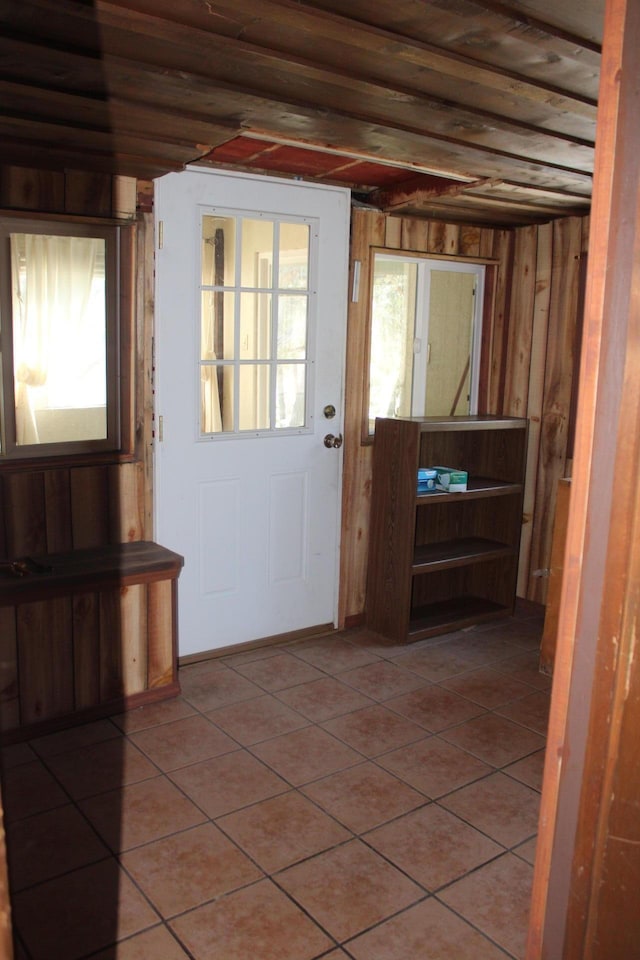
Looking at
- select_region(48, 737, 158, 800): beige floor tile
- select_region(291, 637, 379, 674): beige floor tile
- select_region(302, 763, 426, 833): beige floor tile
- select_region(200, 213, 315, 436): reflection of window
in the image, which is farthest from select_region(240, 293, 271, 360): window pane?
select_region(302, 763, 426, 833): beige floor tile

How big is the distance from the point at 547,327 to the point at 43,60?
126 inches

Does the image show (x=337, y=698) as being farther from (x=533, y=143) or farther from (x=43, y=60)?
(x=43, y=60)

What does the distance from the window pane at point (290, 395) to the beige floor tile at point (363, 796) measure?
1.74 m

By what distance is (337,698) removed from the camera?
3.39 metres

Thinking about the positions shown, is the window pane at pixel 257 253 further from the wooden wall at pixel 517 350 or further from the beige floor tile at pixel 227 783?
the beige floor tile at pixel 227 783

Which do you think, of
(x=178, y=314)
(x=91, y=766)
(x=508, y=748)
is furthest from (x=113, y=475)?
(x=508, y=748)

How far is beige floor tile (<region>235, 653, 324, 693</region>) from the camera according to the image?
3.52 metres

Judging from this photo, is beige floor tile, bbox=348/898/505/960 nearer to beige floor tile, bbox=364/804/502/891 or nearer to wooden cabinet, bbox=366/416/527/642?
beige floor tile, bbox=364/804/502/891

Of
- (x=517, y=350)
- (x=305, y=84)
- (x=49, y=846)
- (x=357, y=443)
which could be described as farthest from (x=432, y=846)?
(x=517, y=350)

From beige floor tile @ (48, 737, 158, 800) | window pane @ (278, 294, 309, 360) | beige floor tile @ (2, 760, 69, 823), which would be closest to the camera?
beige floor tile @ (2, 760, 69, 823)

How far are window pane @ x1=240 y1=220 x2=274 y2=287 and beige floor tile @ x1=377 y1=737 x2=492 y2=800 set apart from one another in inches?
85.0

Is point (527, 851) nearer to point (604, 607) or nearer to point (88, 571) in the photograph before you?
point (604, 607)

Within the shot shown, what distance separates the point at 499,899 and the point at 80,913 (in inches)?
45.0

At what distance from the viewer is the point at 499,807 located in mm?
2635
